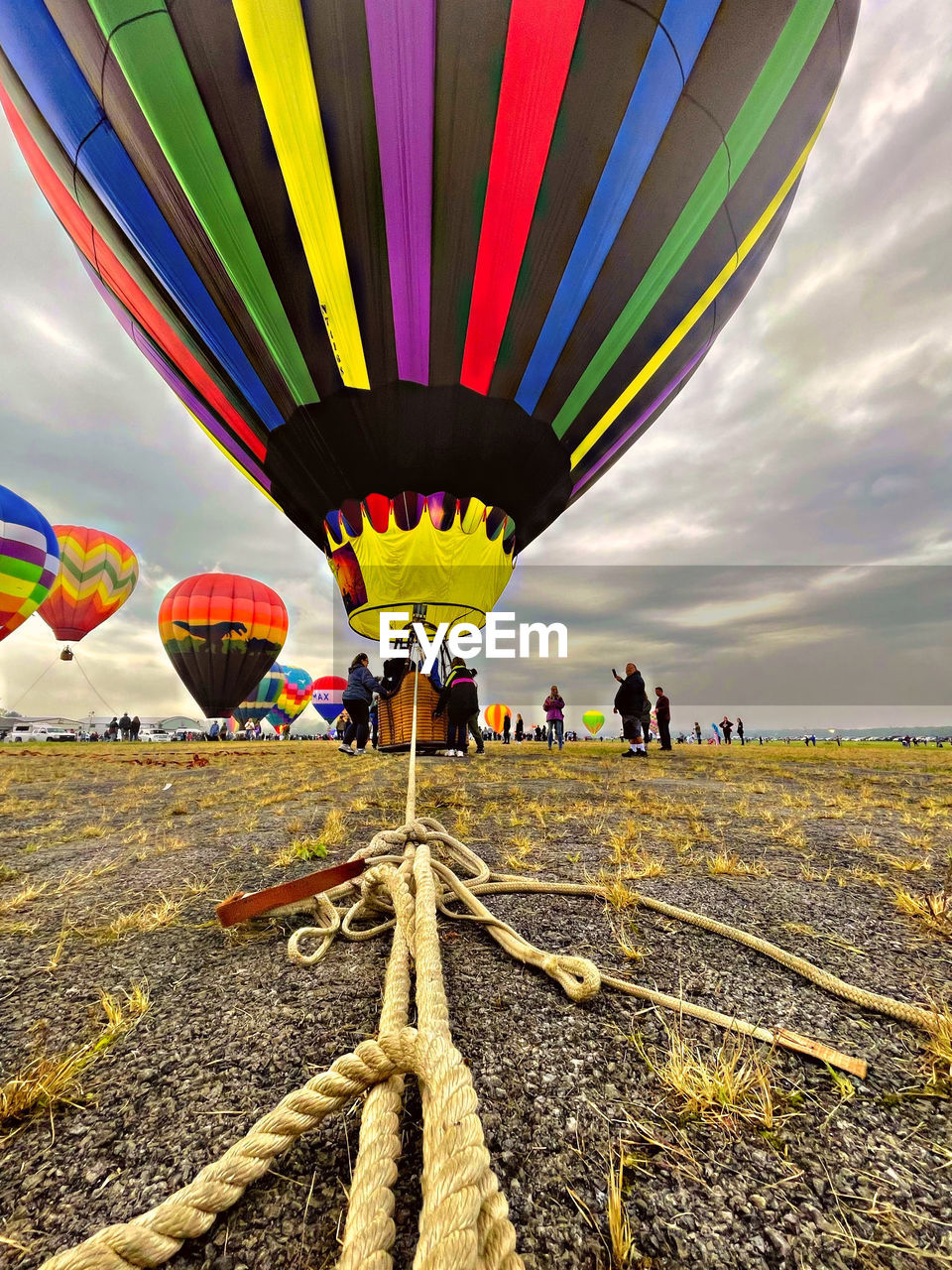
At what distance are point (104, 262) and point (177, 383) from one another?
1.23 meters

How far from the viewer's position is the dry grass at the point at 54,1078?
0.84 m

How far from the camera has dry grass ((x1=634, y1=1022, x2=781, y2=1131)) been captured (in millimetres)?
836

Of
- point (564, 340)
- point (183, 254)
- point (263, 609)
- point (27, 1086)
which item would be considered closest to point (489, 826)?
point (27, 1086)

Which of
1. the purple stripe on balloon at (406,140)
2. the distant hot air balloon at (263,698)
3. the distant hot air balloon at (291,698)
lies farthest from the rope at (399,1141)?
the distant hot air balloon at (291,698)

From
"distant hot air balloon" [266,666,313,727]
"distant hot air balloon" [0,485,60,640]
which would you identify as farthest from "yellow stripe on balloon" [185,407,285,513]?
"distant hot air balloon" [266,666,313,727]

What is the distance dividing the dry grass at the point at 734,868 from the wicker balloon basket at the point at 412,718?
4.30 meters

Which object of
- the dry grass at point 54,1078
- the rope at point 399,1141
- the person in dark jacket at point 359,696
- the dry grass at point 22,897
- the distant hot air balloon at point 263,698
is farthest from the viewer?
the distant hot air balloon at point 263,698

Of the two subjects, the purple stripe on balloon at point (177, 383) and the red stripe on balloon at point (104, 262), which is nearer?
the red stripe on balloon at point (104, 262)

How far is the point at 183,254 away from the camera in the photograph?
13.3 feet

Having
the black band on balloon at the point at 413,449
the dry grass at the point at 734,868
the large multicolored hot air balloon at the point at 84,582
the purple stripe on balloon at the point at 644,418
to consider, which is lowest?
the dry grass at the point at 734,868

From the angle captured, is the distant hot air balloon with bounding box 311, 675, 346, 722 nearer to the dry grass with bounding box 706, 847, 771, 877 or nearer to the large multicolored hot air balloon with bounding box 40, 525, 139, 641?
the large multicolored hot air balloon with bounding box 40, 525, 139, 641

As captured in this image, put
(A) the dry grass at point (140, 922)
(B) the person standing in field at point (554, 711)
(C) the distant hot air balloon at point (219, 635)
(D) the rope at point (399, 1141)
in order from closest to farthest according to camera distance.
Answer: (D) the rope at point (399, 1141) → (A) the dry grass at point (140, 922) → (B) the person standing in field at point (554, 711) → (C) the distant hot air balloon at point (219, 635)

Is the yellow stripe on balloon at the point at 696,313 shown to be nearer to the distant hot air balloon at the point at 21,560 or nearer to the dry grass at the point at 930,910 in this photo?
the dry grass at the point at 930,910

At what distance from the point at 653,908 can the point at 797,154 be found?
5.95 m
